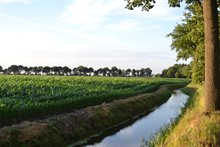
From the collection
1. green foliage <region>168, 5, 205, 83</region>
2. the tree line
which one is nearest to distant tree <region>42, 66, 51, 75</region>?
the tree line

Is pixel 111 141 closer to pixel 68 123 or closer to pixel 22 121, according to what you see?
pixel 68 123

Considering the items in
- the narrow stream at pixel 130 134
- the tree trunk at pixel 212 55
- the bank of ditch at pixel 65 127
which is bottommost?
the narrow stream at pixel 130 134

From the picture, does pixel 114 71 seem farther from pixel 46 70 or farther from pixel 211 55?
pixel 211 55

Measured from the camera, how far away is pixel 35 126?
22094 millimetres

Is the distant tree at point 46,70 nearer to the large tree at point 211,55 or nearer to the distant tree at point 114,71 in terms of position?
the distant tree at point 114,71

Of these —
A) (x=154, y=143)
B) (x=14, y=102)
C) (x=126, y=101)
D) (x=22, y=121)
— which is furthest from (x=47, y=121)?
(x=126, y=101)

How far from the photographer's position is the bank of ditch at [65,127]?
1998 centimetres

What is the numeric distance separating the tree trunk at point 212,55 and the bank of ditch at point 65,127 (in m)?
8.25

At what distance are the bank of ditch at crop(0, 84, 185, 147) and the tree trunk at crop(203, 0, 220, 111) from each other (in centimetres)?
825

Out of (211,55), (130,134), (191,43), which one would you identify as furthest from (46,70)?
(211,55)

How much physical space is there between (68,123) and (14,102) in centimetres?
371

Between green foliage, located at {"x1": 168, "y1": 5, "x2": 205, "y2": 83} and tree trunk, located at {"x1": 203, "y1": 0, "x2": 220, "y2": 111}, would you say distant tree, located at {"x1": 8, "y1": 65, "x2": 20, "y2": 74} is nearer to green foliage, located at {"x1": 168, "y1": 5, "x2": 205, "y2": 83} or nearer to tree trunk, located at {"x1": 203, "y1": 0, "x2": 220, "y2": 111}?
green foliage, located at {"x1": 168, "y1": 5, "x2": 205, "y2": 83}

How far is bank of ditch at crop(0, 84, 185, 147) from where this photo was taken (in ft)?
65.5

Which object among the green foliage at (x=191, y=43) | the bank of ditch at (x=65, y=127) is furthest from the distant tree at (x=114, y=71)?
the bank of ditch at (x=65, y=127)
